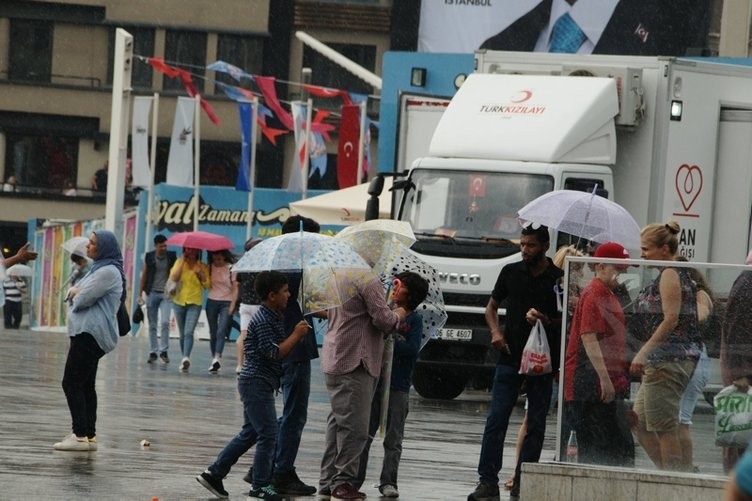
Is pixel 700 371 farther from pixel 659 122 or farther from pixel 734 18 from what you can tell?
pixel 734 18

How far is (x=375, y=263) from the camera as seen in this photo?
1227cm

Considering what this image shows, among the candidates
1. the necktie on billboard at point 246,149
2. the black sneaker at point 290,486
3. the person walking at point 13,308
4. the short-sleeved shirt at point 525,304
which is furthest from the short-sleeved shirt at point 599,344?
the person walking at point 13,308

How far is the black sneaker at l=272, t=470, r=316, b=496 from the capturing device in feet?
39.0

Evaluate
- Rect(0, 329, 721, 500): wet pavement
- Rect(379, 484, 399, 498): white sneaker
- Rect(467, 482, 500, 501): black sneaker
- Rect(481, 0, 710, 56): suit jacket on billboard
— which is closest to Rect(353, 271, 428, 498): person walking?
Rect(379, 484, 399, 498): white sneaker

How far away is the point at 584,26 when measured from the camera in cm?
4634

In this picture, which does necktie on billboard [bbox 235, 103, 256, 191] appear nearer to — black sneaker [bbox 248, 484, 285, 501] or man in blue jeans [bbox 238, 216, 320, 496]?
man in blue jeans [bbox 238, 216, 320, 496]

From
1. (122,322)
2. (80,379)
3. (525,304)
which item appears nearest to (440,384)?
(122,322)

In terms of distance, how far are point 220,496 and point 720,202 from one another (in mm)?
10051

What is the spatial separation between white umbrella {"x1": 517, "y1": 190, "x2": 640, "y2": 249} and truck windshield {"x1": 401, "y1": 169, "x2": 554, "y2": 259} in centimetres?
571

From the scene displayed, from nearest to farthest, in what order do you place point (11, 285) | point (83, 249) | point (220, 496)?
point (220, 496) → point (83, 249) → point (11, 285)

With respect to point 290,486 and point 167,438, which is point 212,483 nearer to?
point 290,486

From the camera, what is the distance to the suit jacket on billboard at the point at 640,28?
46.1 m

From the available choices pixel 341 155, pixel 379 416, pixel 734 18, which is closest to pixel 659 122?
pixel 379 416

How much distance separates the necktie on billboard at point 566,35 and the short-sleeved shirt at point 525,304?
114 ft
